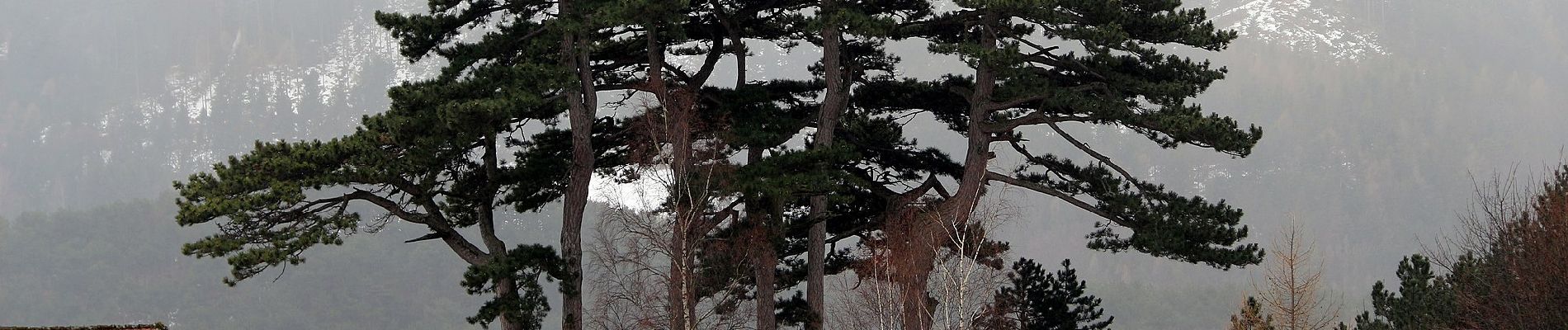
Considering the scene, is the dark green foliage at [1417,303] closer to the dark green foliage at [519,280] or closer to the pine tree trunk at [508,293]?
the dark green foliage at [519,280]

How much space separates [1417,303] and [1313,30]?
12620 centimetres

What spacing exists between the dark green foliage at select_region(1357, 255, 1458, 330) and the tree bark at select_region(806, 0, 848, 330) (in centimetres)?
883

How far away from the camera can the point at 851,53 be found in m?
25.7

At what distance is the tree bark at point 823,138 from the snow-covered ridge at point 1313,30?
400 feet

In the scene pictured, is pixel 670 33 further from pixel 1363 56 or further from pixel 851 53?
pixel 1363 56

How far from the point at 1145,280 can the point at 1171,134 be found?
113364 mm

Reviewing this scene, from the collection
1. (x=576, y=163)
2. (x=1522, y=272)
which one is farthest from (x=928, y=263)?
(x=1522, y=272)

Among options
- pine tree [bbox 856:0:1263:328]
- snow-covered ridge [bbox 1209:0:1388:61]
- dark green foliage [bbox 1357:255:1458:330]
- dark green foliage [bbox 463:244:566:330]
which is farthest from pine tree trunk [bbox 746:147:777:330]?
snow-covered ridge [bbox 1209:0:1388:61]

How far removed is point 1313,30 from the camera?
140m

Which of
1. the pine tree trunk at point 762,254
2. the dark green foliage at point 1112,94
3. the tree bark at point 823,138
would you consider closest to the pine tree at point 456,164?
the pine tree trunk at point 762,254

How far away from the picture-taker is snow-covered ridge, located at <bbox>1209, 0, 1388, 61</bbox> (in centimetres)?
13925

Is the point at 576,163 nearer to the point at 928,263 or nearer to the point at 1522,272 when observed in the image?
the point at 928,263

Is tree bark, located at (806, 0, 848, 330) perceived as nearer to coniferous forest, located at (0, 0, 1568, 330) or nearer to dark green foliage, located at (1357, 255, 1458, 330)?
coniferous forest, located at (0, 0, 1568, 330)

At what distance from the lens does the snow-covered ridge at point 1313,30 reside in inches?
5482
